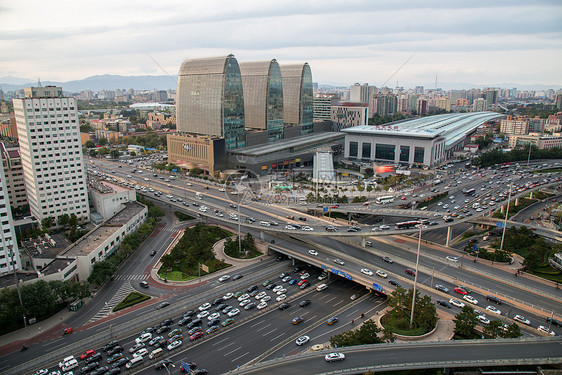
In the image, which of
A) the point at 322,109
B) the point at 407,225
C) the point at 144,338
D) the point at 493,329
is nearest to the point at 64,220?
the point at 144,338

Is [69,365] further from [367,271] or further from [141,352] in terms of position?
[367,271]

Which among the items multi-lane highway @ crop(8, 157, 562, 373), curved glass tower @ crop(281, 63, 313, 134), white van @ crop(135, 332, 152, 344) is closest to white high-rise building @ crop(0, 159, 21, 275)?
multi-lane highway @ crop(8, 157, 562, 373)

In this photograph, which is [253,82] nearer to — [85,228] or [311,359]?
[85,228]

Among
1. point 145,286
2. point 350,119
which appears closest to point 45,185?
point 145,286

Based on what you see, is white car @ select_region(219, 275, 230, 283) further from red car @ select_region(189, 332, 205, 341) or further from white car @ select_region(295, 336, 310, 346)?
white car @ select_region(295, 336, 310, 346)

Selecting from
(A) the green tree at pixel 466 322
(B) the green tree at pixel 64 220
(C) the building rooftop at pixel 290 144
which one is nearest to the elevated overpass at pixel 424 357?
(A) the green tree at pixel 466 322
